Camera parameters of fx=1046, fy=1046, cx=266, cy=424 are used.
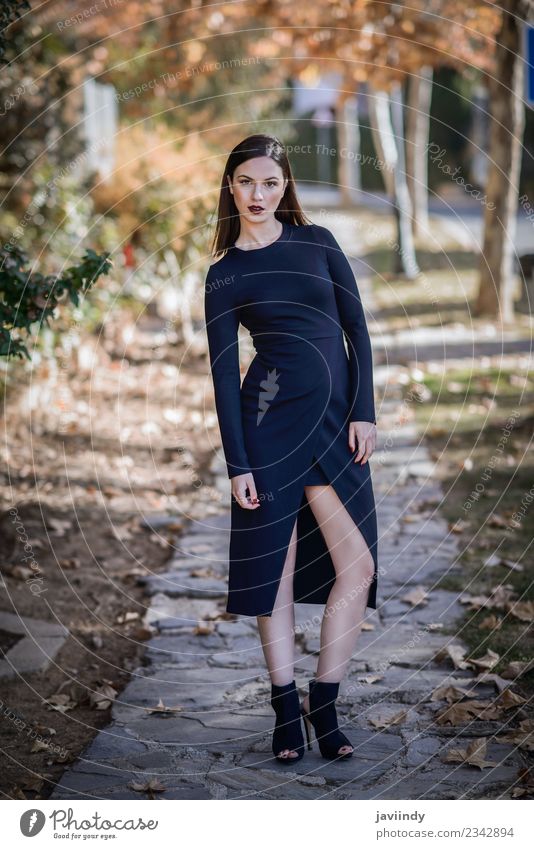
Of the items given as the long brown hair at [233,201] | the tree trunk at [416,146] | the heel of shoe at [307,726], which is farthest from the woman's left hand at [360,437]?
the tree trunk at [416,146]

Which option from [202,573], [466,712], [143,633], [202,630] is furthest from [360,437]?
[202,573]

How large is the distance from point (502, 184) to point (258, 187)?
925cm

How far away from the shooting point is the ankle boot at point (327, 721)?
3.53 m

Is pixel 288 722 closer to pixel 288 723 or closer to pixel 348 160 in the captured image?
pixel 288 723

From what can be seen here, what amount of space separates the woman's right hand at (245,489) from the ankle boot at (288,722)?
63cm

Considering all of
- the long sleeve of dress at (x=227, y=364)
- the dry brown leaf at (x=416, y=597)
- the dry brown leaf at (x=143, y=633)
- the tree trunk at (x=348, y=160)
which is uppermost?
the tree trunk at (x=348, y=160)

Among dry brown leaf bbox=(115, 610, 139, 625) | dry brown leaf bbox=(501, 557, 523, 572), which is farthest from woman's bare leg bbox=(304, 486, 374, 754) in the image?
dry brown leaf bbox=(501, 557, 523, 572)

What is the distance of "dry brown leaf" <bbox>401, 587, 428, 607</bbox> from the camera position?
5.03m

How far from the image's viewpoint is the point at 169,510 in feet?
22.1

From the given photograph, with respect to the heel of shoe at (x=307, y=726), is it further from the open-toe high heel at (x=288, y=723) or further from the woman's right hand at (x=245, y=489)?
the woman's right hand at (x=245, y=489)

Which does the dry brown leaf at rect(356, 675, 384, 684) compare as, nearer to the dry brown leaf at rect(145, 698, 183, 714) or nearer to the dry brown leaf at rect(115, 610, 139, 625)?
the dry brown leaf at rect(145, 698, 183, 714)

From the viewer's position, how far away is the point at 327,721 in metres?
3.54

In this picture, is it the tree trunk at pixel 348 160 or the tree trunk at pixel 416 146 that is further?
the tree trunk at pixel 348 160

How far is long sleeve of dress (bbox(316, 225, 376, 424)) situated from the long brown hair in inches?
Answer: 6.1
